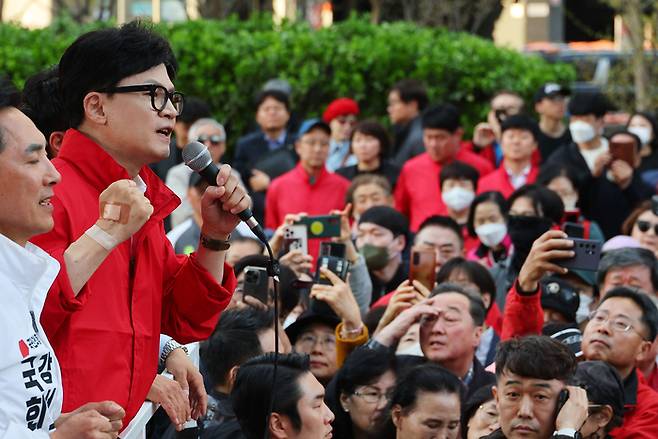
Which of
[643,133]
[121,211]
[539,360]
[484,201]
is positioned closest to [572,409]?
[539,360]

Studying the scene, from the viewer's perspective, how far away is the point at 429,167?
10.5 meters

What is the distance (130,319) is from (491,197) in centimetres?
537

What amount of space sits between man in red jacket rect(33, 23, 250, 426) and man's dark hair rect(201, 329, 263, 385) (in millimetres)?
1676

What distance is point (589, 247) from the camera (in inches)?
259

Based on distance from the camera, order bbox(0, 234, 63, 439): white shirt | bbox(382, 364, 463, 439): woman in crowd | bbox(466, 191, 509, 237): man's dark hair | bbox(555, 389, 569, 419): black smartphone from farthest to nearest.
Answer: bbox(466, 191, 509, 237): man's dark hair
bbox(382, 364, 463, 439): woman in crowd
bbox(555, 389, 569, 419): black smartphone
bbox(0, 234, 63, 439): white shirt

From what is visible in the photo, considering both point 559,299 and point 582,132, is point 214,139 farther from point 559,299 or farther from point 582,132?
point 559,299

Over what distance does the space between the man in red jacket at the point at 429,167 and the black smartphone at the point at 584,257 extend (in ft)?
12.2

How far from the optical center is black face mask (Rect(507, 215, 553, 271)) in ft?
27.1

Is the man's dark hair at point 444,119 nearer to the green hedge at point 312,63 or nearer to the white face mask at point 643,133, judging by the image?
the white face mask at point 643,133

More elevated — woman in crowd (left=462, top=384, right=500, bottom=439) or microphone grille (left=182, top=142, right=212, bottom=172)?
microphone grille (left=182, top=142, right=212, bottom=172)

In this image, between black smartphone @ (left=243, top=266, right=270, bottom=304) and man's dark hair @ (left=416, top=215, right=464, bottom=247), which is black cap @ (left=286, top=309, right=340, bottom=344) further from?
man's dark hair @ (left=416, top=215, right=464, bottom=247)

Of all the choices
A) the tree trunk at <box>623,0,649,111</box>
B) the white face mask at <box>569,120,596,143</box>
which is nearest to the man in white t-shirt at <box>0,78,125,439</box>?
the white face mask at <box>569,120,596,143</box>

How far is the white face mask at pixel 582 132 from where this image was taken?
11594 millimetres

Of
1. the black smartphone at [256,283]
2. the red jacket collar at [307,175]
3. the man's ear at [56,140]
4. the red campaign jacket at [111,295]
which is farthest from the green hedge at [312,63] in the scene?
the red campaign jacket at [111,295]
